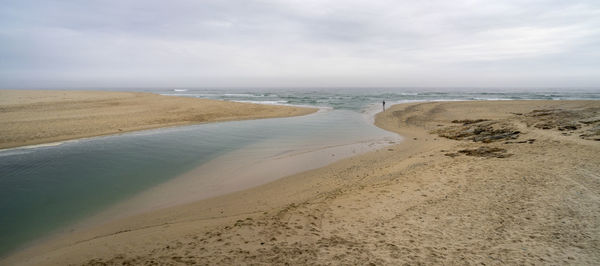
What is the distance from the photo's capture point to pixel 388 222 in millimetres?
5305

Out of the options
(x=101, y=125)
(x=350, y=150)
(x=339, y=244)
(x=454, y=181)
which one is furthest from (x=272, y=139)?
(x=101, y=125)

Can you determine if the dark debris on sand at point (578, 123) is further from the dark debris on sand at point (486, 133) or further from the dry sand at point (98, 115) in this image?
the dry sand at point (98, 115)

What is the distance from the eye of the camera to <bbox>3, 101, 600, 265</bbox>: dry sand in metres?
4.23

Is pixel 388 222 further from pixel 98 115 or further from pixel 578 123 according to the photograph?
pixel 98 115

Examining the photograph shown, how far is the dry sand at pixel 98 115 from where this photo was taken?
15188mm

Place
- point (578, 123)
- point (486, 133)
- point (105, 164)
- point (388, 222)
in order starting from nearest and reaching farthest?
point (388, 222) < point (105, 164) < point (578, 123) < point (486, 133)

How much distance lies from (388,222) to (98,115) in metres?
23.4

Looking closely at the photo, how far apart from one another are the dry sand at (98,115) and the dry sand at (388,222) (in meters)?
13.8

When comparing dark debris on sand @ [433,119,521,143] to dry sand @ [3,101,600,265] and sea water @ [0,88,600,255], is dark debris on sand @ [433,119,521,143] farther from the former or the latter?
sea water @ [0,88,600,255]

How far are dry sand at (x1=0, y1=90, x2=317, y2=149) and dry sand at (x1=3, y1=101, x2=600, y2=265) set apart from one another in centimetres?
1381

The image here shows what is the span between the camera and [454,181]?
24.0ft

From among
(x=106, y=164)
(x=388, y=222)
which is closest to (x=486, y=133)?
(x=388, y=222)

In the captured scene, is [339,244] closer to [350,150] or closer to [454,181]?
[454,181]

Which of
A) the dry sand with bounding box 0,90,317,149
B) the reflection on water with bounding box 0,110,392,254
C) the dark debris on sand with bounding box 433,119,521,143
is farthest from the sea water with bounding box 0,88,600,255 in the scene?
the dark debris on sand with bounding box 433,119,521,143
